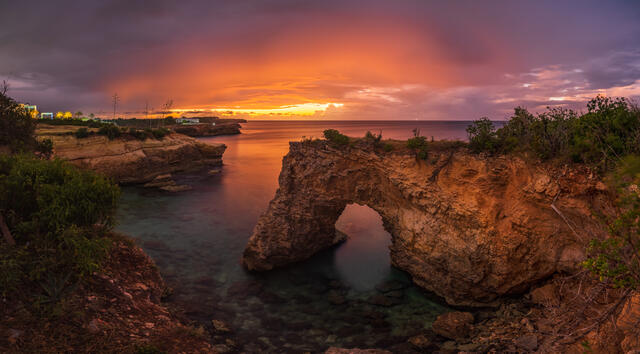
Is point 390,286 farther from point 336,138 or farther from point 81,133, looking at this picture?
point 81,133

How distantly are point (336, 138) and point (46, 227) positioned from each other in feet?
44.0

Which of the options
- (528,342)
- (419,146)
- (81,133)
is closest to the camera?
(528,342)

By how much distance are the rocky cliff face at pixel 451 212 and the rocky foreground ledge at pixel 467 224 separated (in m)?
0.05

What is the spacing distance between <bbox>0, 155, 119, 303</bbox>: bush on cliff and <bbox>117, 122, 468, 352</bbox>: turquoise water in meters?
6.03

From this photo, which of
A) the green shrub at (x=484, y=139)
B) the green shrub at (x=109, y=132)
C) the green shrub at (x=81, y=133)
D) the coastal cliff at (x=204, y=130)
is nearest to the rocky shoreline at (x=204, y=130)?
the coastal cliff at (x=204, y=130)

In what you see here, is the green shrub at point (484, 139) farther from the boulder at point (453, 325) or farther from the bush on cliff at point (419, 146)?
the boulder at point (453, 325)

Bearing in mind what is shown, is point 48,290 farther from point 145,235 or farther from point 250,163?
point 250,163

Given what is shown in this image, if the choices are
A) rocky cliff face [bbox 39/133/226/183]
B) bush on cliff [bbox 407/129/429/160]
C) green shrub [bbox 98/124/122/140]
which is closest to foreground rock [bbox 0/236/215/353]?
bush on cliff [bbox 407/129/429/160]

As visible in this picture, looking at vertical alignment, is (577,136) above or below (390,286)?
above

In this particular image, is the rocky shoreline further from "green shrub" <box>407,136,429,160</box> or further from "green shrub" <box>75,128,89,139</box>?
"green shrub" <box>407,136,429,160</box>

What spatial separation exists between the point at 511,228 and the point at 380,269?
8216mm

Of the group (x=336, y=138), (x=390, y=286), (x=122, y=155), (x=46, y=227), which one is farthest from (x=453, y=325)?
(x=122, y=155)

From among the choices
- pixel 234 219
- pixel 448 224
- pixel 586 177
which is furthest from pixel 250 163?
pixel 586 177

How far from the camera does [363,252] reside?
22359mm
